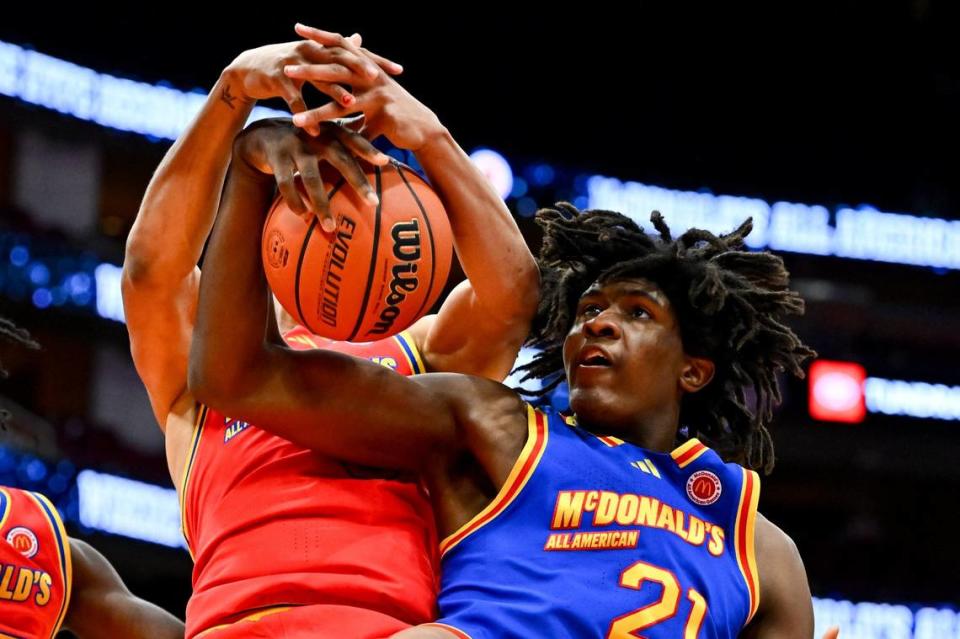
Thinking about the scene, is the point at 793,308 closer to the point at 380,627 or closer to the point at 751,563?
the point at 751,563

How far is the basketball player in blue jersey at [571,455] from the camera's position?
9.12 feet

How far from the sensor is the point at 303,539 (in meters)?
2.75

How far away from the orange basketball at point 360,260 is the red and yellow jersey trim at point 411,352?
1.77 ft

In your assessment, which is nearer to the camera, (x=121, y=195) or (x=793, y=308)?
(x=793, y=308)

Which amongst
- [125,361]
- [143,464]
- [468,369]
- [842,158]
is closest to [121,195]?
[125,361]

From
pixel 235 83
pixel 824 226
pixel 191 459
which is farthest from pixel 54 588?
pixel 824 226

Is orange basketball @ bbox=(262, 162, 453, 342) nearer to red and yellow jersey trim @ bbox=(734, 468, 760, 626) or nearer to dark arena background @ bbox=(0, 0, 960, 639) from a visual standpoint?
red and yellow jersey trim @ bbox=(734, 468, 760, 626)

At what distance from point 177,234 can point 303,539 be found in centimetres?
76

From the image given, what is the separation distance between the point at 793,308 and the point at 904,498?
25.5 ft

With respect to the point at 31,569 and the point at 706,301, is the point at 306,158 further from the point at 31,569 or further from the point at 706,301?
the point at 31,569

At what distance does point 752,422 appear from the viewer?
11.7 ft

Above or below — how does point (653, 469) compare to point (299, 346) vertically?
below

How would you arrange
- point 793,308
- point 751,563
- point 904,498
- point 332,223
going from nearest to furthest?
1. point 332,223
2. point 751,563
3. point 793,308
4. point 904,498

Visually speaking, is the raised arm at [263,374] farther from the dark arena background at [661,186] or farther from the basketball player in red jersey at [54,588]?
the dark arena background at [661,186]
